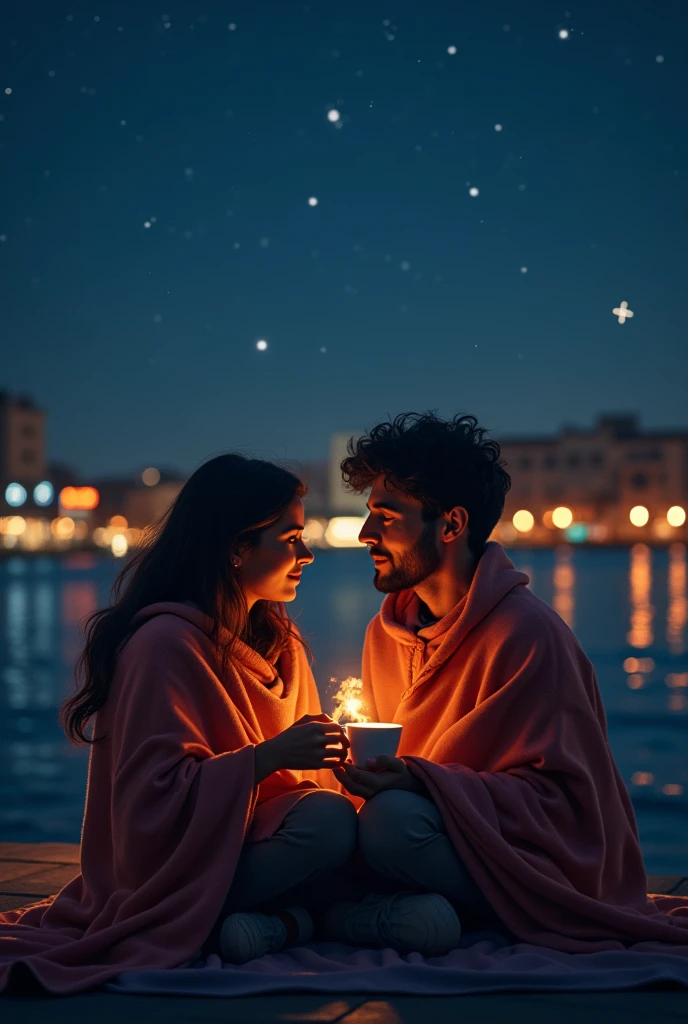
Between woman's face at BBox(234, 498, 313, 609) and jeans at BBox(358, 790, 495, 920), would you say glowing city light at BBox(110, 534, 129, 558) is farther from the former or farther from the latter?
jeans at BBox(358, 790, 495, 920)

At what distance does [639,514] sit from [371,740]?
115 m

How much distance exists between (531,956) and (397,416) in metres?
1.46

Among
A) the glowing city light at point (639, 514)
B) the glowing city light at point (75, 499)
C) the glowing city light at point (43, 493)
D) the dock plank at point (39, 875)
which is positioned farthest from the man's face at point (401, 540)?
the glowing city light at point (639, 514)

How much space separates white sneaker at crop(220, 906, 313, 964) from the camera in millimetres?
2881

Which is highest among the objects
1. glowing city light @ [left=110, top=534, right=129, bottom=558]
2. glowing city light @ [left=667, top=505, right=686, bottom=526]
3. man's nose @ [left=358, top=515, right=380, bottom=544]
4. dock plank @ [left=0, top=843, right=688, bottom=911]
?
man's nose @ [left=358, top=515, right=380, bottom=544]

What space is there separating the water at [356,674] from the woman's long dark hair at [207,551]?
41 cm

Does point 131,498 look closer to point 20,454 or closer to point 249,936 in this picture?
point 20,454

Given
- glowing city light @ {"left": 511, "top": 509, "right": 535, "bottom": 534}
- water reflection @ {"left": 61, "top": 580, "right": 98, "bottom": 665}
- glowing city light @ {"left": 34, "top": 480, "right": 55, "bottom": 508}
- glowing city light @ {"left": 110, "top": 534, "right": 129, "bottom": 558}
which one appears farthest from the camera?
glowing city light @ {"left": 511, "top": 509, "right": 535, "bottom": 534}

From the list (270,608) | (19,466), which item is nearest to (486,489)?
(270,608)

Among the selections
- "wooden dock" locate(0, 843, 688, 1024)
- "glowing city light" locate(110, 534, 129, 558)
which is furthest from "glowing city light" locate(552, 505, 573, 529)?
"wooden dock" locate(0, 843, 688, 1024)

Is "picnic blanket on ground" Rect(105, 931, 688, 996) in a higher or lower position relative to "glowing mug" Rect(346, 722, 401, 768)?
lower

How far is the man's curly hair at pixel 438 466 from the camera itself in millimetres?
3381

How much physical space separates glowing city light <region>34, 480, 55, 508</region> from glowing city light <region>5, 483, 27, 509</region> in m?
1.01

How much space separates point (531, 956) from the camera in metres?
2.87
